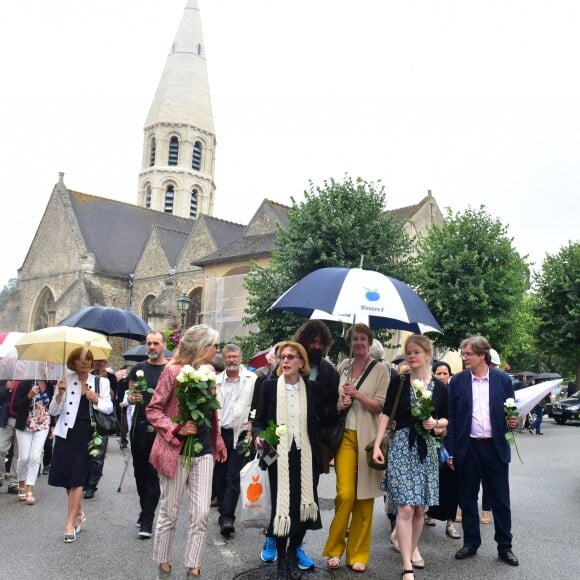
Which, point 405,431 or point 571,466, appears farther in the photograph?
point 571,466

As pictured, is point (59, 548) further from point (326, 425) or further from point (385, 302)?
point (385, 302)

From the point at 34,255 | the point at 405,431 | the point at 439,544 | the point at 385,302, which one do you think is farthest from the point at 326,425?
the point at 34,255

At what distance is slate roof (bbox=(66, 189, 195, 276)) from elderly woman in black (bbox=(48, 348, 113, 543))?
3527 cm

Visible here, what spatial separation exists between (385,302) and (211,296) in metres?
29.5

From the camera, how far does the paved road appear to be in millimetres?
5316

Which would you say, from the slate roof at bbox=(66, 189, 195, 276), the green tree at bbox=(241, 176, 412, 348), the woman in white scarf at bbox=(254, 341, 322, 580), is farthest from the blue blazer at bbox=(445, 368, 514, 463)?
the slate roof at bbox=(66, 189, 195, 276)

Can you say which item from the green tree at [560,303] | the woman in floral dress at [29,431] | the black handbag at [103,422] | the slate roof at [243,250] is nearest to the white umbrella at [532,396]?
the black handbag at [103,422]

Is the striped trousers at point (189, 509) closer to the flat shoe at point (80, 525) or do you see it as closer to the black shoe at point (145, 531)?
the black shoe at point (145, 531)

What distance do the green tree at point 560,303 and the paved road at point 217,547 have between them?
24.5 m

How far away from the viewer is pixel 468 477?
6012 millimetres

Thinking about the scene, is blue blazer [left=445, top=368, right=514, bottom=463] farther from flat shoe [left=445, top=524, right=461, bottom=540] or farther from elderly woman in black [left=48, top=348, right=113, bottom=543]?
elderly woman in black [left=48, top=348, right=113, bottom=543]

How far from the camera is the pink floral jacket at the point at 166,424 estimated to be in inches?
188

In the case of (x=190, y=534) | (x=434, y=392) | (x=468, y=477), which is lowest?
(x=190, y=534)

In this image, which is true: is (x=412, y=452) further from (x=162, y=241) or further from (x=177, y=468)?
(x=162, y=241)
